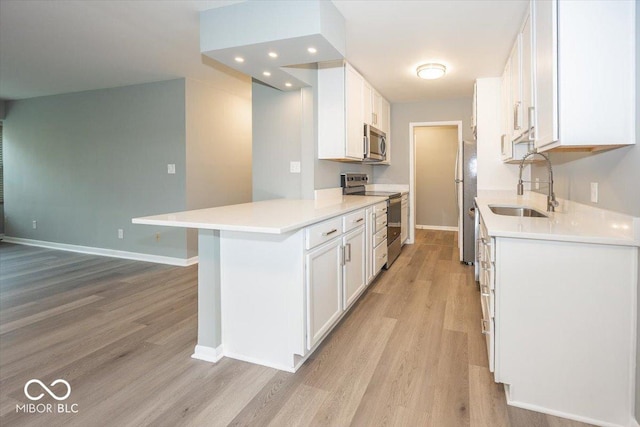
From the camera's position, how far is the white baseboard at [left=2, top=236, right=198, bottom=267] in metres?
4.56

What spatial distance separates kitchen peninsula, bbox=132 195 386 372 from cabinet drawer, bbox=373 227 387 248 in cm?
124

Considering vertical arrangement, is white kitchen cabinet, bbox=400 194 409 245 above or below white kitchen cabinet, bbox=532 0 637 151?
below

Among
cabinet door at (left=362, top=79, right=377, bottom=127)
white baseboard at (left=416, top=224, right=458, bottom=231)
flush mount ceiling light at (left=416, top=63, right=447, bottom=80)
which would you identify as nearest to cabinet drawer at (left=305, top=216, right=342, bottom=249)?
cabinet door at (left=362, top=79, right=377, bottom=127)

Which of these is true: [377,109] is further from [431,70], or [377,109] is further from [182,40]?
[182,40]

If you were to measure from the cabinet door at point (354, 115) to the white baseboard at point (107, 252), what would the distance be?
2464 millimetres

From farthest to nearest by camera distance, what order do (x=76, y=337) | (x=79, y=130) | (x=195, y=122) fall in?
(x=79, y=130), (x=195, y=122), (x=76, y=337)

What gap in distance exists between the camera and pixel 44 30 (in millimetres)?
2971

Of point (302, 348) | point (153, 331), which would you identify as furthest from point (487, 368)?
point (153, 331)

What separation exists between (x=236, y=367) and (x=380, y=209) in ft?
7.17

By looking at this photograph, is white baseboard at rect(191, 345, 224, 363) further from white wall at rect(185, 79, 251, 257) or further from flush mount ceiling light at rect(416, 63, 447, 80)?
flush mount ceiling light at rect(416, 63, 447, 80)

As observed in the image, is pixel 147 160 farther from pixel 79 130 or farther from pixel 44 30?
pixel 44 30

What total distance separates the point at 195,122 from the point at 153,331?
2801 mm

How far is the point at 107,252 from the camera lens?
5.09 m

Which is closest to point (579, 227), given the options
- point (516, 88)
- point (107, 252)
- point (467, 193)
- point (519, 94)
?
point (519, 94)
